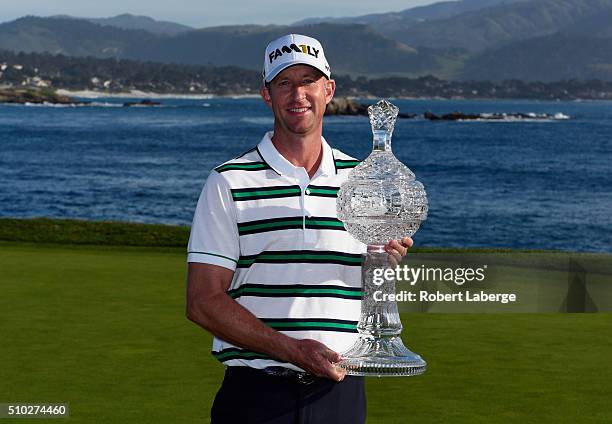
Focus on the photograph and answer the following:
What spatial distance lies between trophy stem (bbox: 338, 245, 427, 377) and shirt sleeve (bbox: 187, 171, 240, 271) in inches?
15.2

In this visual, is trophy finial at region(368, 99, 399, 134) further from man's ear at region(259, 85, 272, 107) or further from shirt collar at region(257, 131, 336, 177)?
man's ear at region(259, 85, 272, 107)

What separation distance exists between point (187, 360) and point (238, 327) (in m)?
5.34

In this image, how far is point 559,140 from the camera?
12250 centimetres

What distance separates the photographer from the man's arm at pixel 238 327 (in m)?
3.27

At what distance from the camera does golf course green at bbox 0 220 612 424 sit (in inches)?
282

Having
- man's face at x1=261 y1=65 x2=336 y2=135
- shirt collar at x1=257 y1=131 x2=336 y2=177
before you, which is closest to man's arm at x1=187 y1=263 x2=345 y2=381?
shirt collar at x1=257 y1=131 x2=336 y2=177

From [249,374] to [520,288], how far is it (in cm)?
965

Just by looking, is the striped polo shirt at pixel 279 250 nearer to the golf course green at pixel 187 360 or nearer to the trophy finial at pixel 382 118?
the trophy finial at pixel 382 118

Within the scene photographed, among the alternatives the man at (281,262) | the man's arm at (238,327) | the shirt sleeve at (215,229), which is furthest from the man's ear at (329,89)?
the man's arm at (238,327)

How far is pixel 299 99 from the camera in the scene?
11.3ft

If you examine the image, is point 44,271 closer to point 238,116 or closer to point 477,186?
point 477,186

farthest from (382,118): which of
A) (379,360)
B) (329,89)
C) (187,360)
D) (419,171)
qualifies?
(419,171)

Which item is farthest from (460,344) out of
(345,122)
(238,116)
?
(238,116)

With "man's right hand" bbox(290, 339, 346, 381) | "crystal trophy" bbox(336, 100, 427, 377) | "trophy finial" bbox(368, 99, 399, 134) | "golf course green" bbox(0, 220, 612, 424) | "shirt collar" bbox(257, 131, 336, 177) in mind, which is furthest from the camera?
"golf course green" bbox(0, 220, 612, 424)
